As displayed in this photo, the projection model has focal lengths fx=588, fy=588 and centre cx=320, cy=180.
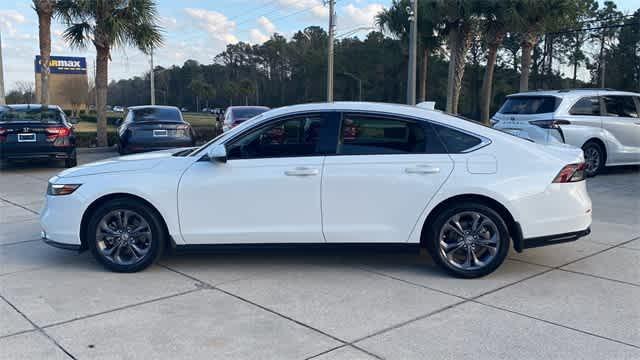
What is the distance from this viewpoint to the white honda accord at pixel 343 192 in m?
5.13

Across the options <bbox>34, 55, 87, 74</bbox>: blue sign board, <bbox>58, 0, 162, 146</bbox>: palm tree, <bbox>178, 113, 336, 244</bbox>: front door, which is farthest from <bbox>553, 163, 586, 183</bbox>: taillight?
<bbox>34, 55, 87, 74</bbox>: blue sign board

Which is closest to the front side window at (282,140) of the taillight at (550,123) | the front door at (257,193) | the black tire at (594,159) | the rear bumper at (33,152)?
the front door at (257,193)

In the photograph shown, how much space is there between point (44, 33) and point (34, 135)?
687 centimetres

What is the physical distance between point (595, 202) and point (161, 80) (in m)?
120

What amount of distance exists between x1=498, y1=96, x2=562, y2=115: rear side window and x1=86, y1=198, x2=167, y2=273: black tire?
8.24m

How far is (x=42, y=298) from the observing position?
15.7 feet

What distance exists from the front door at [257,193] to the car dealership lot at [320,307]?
0.42 metres

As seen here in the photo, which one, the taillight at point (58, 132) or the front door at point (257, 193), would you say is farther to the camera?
the taillight at point (58, 132)

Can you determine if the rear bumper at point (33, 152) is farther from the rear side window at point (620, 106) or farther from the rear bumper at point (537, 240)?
the rear side window at point (620, 106)

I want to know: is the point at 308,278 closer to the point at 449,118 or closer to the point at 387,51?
the point at 449,118

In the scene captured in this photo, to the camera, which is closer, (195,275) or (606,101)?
(195,275)

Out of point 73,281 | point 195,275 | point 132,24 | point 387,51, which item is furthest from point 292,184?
point 387,51

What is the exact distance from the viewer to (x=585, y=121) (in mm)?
11234

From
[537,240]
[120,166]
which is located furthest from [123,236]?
[537,240]
